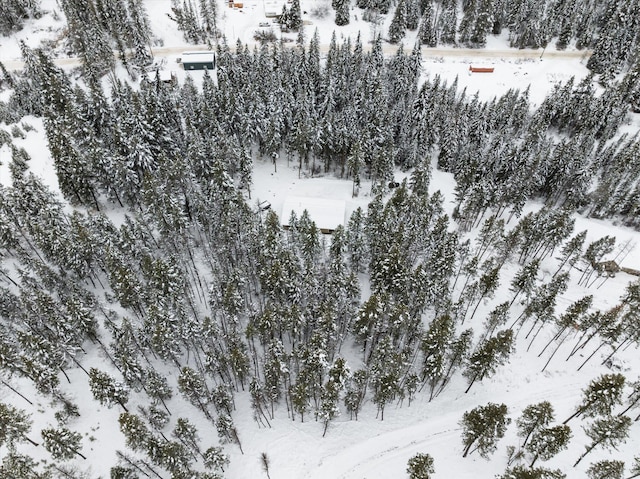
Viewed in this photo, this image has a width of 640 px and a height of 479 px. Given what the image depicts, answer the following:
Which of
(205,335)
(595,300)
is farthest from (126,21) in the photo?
(595,300)

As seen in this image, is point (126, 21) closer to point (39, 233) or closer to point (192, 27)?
point (192, 27)

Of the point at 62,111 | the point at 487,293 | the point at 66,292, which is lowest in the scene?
the point at 487,293

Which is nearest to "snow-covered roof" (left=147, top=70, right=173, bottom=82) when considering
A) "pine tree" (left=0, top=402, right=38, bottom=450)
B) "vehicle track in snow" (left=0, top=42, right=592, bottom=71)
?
"vehicle track in snow" (left=0, top=42, right=592, bottom=71)

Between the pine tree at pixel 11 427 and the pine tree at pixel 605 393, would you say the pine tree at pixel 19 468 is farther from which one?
the pine tree at pixel 605 393

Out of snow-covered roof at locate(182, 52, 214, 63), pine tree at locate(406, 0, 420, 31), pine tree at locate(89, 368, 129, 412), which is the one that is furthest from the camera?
pine tree at locate(406, 0, 420, 31)

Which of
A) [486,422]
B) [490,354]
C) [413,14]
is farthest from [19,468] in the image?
[413,14]

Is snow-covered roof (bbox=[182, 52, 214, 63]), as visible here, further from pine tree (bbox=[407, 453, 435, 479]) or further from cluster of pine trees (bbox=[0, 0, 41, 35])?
pine tree (bbox=[407, 453, 435, 479])

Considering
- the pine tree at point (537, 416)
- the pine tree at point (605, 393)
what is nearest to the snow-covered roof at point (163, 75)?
the pine tree at point (537, 416)

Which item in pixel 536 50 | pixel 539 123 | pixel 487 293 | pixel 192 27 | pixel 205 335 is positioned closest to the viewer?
pixel 205 335
